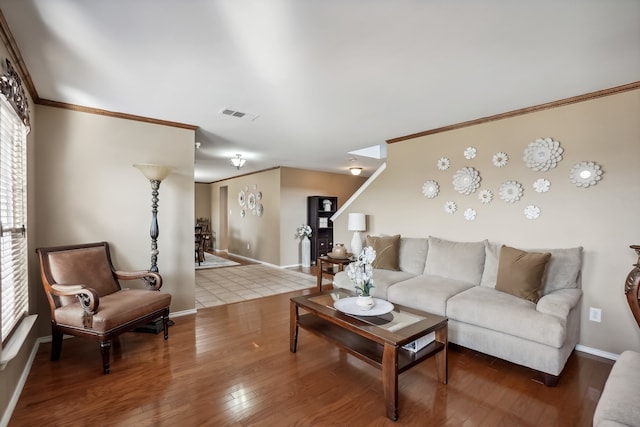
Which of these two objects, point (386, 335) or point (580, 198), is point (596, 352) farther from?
point (386, 335)

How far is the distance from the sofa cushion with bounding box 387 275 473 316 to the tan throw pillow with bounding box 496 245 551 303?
41cm

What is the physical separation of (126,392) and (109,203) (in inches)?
78.8

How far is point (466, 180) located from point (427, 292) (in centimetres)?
153

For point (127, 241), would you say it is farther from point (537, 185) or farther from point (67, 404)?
point (537, 185)

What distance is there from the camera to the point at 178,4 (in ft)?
5.12

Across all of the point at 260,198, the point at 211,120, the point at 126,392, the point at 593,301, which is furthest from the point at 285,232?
the point at 593,301

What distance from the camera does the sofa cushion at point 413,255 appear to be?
370cm

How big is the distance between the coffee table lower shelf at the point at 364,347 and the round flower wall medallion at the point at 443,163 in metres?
2.32

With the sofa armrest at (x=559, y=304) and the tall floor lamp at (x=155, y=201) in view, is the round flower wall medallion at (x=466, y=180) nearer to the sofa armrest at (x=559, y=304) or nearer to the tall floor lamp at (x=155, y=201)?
the sofa armrest at (x=559, y=304)

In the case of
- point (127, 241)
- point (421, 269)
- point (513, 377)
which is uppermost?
point (127, 241)

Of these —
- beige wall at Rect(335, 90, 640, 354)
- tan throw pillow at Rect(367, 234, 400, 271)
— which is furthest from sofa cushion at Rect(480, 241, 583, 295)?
tan throw pillow at Rect(367, 234, 400, 271)

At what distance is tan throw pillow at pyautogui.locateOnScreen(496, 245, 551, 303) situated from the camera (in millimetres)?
2576

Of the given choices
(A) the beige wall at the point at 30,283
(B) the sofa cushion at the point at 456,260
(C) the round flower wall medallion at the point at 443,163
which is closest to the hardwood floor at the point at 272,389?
(A) the beige wall at the point at 30,283

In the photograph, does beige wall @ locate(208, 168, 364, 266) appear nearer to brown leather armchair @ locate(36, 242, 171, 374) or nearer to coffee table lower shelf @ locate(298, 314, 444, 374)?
brown leather armchair @ locate(36, 242, 171, 374)
